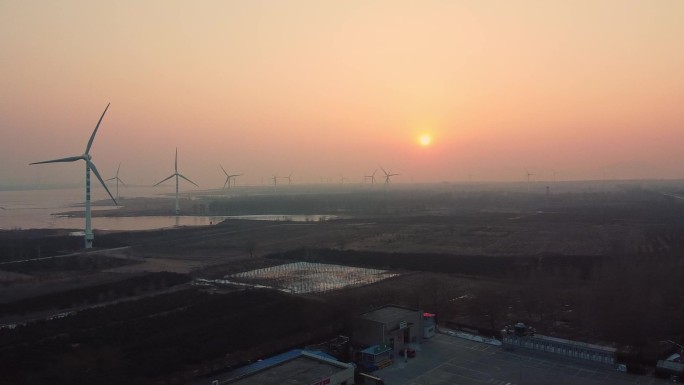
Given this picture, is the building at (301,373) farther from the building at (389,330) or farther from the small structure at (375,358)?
the building at (389,330)

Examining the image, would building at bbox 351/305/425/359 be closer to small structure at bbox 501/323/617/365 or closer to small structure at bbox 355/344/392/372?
small structure at bbox 355/344/392/372

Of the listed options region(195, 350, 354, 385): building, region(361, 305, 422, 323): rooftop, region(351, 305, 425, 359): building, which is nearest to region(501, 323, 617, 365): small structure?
region(351, 305, 425, 359): building

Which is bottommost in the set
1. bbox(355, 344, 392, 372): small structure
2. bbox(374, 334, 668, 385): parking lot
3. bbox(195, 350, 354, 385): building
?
bbox(374, 334, 668, 385): parking lot

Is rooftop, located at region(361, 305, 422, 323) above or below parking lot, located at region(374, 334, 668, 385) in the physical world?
above

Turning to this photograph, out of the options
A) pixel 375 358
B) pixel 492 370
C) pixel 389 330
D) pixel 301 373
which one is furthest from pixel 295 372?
pixel 492 370

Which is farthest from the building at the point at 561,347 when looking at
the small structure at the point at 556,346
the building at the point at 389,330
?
the building at the point at 389,330

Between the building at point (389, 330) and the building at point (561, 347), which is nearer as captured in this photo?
the building at point (561, 347)
